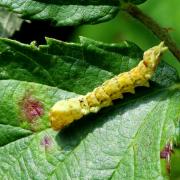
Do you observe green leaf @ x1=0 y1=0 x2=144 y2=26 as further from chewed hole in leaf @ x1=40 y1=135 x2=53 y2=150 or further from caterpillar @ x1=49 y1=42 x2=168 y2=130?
chewed hole in leaf @ x1=40 y1=135 x2=53 y2=150

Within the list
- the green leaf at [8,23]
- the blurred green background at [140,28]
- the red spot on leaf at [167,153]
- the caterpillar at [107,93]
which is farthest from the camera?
the blurred green background at [140,28]

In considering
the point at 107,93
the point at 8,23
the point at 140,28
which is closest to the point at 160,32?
the point at 107,93

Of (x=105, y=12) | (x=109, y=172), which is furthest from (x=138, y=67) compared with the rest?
(x=109, y=172)

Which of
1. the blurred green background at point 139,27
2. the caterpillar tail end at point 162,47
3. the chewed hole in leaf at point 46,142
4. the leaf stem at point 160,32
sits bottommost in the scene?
the blurred green background at point 139,27

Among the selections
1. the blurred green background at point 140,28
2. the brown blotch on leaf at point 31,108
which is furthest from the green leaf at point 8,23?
the brown blotch on leaf at point 31,108

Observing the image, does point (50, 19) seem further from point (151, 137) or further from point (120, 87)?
point (151, 137)

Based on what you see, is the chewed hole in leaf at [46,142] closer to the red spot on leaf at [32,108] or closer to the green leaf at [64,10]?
the red spot on leaf at [32,108]
